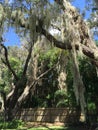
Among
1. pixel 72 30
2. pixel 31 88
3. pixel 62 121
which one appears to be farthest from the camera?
pixel 31 88

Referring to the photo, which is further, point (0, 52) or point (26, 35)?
point (0, 52)

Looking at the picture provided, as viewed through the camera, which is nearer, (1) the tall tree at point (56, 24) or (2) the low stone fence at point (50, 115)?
(1) the tall tree at point (56, 24)

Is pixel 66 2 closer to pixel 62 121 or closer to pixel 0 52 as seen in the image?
pixel 0 52

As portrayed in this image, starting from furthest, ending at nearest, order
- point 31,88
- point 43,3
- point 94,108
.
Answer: point 31,88 < point 94,108 < point 43,3

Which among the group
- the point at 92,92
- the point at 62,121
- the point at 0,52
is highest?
the point at 0,52

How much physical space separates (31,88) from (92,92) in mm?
8085

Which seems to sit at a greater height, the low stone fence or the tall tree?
the tall tree

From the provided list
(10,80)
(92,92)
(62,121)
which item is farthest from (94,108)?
(10,80)

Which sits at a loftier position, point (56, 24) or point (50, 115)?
point (56, 24)

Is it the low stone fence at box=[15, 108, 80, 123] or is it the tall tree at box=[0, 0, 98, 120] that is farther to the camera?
the low stone fence at box=[15, 108, 80, 123]

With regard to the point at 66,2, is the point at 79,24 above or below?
below

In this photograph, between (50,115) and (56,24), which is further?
(50,115)

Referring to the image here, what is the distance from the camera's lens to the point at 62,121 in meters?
23.3

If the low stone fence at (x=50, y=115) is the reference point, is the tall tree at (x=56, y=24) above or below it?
above
